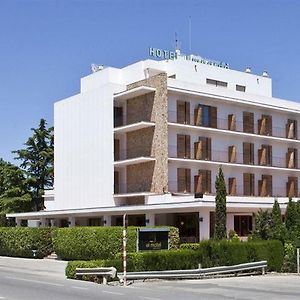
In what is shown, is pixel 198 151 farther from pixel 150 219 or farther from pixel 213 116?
pixel 150 219

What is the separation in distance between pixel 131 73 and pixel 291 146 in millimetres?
16395

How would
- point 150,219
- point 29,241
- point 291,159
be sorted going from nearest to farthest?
point 150,219 → point 29,241 → point 291,159

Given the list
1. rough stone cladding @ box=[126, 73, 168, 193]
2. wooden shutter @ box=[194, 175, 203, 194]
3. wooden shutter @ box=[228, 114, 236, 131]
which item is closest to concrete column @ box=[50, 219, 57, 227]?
rough stone cladding @ box=[126, 73, 168, 193]

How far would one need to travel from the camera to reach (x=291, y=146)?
191 feet

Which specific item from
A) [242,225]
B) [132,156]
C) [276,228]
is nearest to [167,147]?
[132,156]

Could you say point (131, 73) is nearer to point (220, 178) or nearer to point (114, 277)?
point (220, 178)

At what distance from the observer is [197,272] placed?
27188 mm

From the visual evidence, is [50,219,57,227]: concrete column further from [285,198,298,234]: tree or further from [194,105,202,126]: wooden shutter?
[285,198,298,234]: tree

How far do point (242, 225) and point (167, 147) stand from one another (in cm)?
813

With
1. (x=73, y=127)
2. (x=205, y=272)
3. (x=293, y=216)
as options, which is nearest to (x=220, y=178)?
(x=293, y=216)

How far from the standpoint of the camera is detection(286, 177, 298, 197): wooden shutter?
57219mm

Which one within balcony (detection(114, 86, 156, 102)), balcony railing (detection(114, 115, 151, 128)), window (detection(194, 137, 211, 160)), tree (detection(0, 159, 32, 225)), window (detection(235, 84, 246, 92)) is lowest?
tree (detection(0, 159, 32, 225))

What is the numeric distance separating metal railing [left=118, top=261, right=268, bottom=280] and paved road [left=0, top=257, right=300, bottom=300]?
0.45m

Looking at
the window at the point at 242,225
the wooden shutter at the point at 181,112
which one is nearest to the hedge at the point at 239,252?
the window at the point at 242,225
